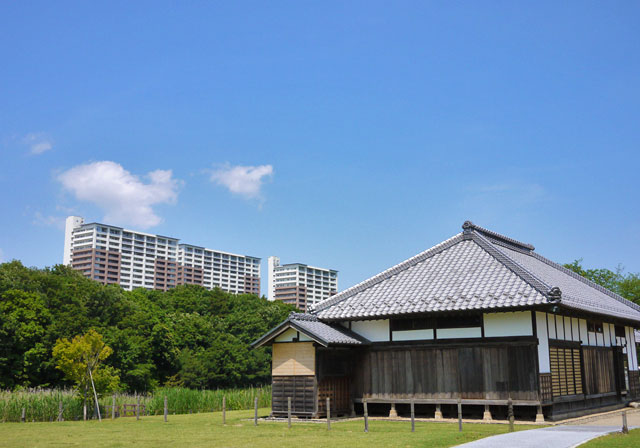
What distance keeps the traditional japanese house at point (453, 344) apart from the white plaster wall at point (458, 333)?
39 mm

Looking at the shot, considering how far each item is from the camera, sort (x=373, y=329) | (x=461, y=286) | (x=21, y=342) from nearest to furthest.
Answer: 1. (x=461, y=286)
2. (x=373, y=329)
3. (x=21, y=342)

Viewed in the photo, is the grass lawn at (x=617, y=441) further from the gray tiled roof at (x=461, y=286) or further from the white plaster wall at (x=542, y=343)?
the gray tiled roof at (x=461, y=286)

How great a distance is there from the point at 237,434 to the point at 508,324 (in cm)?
1074

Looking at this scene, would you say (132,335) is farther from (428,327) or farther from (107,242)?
(107,242)

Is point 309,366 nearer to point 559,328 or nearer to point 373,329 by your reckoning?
point 373,329

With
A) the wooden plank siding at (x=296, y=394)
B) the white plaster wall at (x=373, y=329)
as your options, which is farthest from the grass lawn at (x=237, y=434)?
the white plaster wall at (x=373, y=329)

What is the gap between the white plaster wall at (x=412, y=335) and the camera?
24156 millimetres

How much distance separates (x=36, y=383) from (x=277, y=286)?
A: 153445mm

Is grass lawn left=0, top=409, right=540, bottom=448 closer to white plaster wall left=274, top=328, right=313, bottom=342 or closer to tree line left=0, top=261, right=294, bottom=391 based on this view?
white plaster wall left=274, top=328, right=313, bottom=342

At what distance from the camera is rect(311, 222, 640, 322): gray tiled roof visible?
73.4 ft

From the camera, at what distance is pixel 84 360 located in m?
27.4

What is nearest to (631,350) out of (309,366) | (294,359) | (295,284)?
(309,366)

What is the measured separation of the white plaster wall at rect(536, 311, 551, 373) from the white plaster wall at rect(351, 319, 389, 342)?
Result: 6.14 metres

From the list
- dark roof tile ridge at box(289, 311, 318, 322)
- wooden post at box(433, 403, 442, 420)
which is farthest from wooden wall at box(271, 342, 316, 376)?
wooden post at box(433, 403, 442, 420)
